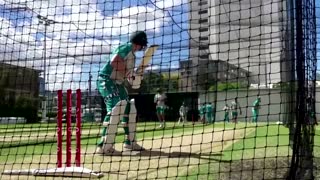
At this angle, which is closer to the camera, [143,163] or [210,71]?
[143,163]

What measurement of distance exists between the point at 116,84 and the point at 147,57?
0.66 metres

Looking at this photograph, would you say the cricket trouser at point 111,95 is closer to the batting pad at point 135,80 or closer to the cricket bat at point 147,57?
the batting pad at point 135,80

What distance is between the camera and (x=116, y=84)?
6789mm

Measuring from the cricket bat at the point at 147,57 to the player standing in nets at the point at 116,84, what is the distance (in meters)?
0.13

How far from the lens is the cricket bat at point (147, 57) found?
7.03 m

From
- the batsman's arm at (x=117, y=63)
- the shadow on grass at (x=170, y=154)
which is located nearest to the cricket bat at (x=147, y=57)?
the batsman's arm at (x=117, y=63)

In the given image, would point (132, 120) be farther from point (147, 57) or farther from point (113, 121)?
point (147, 57)

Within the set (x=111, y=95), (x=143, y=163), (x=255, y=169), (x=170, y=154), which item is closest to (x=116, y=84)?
(x=111, y=95)

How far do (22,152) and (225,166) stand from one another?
381 cm

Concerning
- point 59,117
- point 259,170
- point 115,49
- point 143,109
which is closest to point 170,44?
point 115,49

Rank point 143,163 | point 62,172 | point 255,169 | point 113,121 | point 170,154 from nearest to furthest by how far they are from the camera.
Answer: point 255,169 < point 62,172 < point 143,163 < point 170,154 < point 113,121

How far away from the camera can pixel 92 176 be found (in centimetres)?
489

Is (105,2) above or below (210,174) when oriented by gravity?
above

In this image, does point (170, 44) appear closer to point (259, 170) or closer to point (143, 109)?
point (259, 170)
